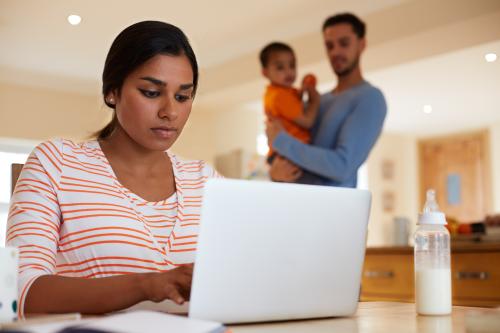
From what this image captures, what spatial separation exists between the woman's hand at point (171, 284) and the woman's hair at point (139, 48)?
0.53 m

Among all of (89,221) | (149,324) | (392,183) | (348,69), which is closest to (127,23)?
(348,69)

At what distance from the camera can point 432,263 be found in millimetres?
1124

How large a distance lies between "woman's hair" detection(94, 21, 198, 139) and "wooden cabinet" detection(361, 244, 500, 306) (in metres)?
1.62

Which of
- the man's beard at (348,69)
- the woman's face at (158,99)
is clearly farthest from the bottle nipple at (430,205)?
the man's beard at (348,69)

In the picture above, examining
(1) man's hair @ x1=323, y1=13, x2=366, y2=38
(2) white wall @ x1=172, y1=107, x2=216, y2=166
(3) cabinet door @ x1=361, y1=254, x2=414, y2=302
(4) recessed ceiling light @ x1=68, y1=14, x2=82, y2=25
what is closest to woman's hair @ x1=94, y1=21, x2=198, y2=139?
(1) man's hair @ x1=323, y1=13, x2=366, y2=38

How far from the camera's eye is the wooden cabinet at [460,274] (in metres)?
2.56

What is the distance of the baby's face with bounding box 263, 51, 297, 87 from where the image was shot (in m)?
3.13

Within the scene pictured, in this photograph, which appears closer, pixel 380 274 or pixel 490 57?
pixel 380 274

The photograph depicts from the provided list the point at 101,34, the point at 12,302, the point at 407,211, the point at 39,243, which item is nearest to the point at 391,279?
the point at 39,243

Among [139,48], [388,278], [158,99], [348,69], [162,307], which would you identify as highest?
[348,69]

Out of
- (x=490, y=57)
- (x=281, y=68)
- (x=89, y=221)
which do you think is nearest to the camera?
(x=89, y=221)

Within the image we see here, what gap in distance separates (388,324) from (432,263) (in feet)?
0.60

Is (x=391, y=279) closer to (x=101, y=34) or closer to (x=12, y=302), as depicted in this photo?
(x=12, y=302)

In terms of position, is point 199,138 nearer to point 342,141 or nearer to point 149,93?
point 342,141
